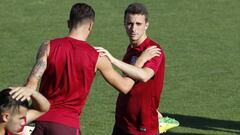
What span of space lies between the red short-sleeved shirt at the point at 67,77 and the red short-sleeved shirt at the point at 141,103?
58.1 inches

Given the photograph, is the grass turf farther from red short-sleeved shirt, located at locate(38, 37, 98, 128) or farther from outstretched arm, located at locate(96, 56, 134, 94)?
red short-sleeved shirt, located at locate(38, 37, 98, 128)

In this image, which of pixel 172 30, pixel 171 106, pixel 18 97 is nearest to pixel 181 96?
pixel 171 106

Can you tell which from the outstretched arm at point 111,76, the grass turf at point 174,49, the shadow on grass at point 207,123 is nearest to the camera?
the outstretched arm at point 111,76

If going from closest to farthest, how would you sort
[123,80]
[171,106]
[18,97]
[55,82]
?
[18,97]
[55,82]
[123,80]
[171,106]

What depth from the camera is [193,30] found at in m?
22.6

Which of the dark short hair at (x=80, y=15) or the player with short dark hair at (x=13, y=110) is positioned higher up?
the dark short hair at (x=80, y=15)

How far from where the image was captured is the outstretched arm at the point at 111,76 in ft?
25.1

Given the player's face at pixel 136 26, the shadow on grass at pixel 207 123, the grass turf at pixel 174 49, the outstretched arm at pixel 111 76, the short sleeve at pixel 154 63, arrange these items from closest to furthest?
the outstretched arm at pixel 111 76 → the short sleeve at pixel 154 63 → the player's face at pixel 136 26 → the shadow on grass at pixel 207 123 → the grass turf at pixel 174 49

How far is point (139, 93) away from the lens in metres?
8.96

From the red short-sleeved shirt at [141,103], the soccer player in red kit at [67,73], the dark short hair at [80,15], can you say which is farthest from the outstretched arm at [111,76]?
the red short-sleeved shirt at [141,103]

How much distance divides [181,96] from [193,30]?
7.36m

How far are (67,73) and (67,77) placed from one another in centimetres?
4

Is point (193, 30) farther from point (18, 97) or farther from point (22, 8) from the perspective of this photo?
point (18, 97)

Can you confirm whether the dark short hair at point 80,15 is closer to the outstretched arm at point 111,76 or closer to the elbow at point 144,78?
the outstretched arm at point 111,76
